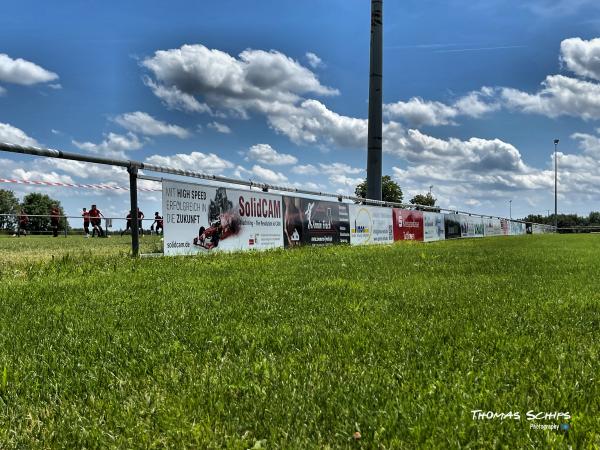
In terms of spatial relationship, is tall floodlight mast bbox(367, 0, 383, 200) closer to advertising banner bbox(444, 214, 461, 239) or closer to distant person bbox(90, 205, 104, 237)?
advertising banner bbox(444, 214, 461, 239)

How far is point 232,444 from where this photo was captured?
2211 millimetres

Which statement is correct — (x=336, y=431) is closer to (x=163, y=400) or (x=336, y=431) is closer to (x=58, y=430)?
(x=163, y=400)

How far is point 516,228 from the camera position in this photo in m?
59.9

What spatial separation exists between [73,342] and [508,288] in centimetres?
519

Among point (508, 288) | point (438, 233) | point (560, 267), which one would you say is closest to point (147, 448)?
point (508, 288)

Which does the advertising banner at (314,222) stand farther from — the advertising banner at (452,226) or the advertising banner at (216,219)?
the advertising banner at (452,226)

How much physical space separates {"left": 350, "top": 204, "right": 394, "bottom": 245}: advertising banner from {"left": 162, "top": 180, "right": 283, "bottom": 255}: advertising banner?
5825mm

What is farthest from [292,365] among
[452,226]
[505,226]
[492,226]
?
[505,226]

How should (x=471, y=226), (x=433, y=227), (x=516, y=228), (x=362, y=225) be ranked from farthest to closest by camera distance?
(x=516, y=228) → (x=471, y=226) → (x=433, y=227) → (x=362, y=225)

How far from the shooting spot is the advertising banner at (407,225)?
24.3m

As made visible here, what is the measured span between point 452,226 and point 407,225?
9777 mm

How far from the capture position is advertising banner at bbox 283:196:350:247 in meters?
14.5

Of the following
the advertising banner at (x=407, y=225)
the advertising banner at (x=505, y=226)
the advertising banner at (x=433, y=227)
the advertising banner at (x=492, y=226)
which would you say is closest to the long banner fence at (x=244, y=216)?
the advertising banner at (x=407, y=225)

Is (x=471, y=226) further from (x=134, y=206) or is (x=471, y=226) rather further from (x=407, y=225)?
(x=134, y=206)
